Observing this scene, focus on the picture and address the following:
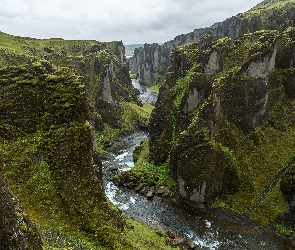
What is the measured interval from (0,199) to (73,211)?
555 inches

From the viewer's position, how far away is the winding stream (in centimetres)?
4297

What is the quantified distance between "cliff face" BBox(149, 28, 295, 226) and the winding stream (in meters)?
2.48

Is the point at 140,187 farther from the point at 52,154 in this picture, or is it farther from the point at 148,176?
the point at 52,154

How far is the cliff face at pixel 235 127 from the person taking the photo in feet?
170

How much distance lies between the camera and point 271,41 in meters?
59.9

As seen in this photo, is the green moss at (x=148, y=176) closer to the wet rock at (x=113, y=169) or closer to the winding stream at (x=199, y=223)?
the winding stream at (x=199, y=223)

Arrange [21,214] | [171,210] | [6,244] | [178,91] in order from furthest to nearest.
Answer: [178,91] < [171,210] < [21,214] < [6,244]

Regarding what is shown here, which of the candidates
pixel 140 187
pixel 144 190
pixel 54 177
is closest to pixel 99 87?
pixel 140 187

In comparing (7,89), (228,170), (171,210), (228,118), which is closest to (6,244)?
(7,89)

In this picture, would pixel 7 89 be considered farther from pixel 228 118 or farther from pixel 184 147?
pixel 228 118

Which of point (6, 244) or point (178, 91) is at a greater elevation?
point (178, 91)

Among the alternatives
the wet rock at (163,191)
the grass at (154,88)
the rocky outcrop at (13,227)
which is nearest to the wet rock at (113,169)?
the wet rock at (163,191)

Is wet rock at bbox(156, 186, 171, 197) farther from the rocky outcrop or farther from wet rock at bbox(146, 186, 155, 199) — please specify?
the rocky outcrop

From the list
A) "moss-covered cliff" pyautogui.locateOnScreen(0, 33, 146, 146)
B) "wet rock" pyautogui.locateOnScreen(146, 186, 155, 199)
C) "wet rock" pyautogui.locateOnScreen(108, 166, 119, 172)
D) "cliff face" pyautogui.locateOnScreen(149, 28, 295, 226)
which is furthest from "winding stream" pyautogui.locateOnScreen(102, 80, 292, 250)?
"moss-covered cliff" pyautogui.locateOnScreen(0, 33, 146, 146)
